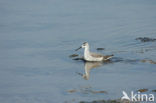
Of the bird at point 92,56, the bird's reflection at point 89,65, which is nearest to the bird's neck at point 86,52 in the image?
the bird at point 92,56

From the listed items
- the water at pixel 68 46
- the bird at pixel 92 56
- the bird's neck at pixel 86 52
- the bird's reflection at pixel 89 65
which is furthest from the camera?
the bird's neck at pixel 86 52

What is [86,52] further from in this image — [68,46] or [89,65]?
[68,46]

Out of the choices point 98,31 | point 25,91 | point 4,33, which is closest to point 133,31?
point 98,31

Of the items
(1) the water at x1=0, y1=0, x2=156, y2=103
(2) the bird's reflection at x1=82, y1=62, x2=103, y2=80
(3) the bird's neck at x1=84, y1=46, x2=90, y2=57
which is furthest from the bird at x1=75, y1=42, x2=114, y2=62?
(1) the water at x1=0, y1=0, x2=156, y2=103

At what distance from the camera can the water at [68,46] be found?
18.0 meters

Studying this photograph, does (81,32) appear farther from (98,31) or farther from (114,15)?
(114,15)

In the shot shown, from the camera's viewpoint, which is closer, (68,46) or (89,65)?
(89,65)

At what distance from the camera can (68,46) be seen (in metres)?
23.7

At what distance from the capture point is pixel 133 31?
2572 centimetres

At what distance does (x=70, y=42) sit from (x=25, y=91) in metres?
6.63

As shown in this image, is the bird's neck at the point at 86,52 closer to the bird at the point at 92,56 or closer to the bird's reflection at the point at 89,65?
the bird at the point at 92,56

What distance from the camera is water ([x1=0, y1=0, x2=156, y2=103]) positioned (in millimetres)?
18000

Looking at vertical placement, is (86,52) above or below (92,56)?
above

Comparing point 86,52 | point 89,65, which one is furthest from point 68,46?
point 89,65
